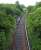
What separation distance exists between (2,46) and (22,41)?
4.37m

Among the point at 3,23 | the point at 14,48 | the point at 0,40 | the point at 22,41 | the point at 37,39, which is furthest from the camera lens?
the point at 22,41

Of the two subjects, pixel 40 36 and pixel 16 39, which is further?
pixel 16 39

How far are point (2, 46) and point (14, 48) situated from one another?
240 centimetres

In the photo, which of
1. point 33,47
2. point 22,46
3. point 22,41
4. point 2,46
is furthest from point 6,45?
point 22,41

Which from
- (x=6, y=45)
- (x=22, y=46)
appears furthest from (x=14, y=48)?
(x=6, y=45)

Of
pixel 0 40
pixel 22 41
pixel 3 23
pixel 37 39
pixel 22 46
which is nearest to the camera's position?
pixel 0 40

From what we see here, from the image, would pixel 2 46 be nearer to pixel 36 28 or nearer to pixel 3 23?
pixel 3 23

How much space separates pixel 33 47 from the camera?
10.1 meters

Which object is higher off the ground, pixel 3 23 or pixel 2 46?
pixel 3 23

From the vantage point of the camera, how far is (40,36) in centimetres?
950

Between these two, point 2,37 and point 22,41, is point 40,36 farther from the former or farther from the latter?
point 22,41

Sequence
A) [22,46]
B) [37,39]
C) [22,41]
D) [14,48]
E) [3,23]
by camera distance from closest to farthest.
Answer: [3,23] → [37,39] → [14,48] → [22,46] → [22,41]

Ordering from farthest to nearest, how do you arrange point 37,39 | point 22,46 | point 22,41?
point 22,41
point 22,46
point 37,39

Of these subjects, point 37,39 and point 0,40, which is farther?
point 37,39
